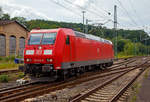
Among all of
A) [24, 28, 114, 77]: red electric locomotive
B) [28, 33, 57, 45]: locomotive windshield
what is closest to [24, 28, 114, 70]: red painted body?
[24, 28, 114, 77]: red electric locomotive

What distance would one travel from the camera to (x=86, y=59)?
1483cm

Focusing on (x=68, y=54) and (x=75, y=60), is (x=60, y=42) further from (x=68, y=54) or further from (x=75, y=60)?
(x=75, y=60)

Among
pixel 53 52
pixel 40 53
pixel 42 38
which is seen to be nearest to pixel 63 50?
pixel 53 52

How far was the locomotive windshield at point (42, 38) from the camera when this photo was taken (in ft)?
37.4

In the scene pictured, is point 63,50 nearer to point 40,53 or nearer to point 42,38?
point 40,53

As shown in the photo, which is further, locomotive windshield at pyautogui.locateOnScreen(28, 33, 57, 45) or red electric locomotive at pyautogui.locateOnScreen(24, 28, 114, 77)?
locomotive windshield at pyautogui.locateOnScreen(28, 33, 57, 45)

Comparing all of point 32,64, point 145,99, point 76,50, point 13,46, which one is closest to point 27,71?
point 32,64

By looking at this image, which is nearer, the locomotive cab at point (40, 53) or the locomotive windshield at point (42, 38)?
the locomotive cab at point (40, 53)

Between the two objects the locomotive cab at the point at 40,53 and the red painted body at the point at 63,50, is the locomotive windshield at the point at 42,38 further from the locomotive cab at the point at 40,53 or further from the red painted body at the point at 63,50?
the red painted body at the point at 63,50

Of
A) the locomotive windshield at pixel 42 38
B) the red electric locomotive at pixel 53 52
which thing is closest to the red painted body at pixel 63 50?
the red electric locomotive at pixel 53 52

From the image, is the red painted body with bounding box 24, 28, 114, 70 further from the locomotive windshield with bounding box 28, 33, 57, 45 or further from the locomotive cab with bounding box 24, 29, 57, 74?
the locomotive windshield with bounding box 28, 33, 57, 45

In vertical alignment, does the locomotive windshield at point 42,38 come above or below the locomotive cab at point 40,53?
above

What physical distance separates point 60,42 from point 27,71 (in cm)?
260

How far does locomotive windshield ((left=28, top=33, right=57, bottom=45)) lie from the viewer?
37.4 ft
